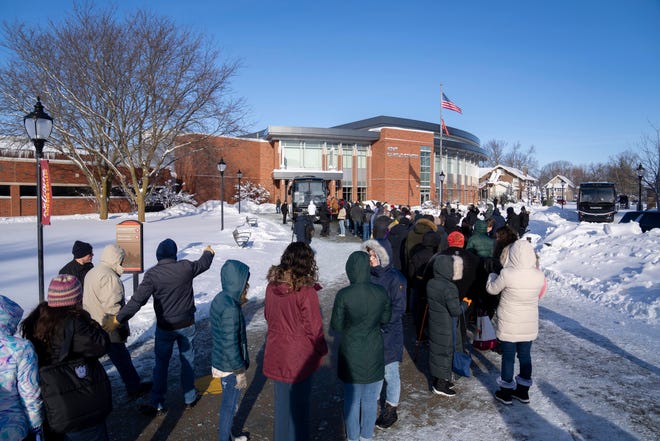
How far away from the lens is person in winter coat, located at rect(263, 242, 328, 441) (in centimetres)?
327

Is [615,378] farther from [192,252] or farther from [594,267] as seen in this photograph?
[192,252]

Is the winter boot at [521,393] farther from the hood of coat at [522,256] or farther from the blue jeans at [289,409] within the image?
the blue jeans at [289,409]

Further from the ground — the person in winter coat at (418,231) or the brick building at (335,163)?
the brick building at (335,163)

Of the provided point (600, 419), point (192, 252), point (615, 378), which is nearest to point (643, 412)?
point (600, 419)

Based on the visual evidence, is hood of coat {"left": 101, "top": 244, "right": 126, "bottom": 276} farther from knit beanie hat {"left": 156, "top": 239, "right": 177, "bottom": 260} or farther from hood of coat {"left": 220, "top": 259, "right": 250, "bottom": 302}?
hood of coat {"left": 220, "top": 259, "right": 250, "bottom": 302}

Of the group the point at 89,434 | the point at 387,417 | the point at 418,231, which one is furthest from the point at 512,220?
the point at 89,434

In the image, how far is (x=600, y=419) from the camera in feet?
13.7

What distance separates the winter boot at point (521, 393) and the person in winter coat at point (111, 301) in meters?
4.33

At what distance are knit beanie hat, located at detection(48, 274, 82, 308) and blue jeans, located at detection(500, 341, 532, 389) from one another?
4223 millimetres

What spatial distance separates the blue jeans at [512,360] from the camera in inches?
177

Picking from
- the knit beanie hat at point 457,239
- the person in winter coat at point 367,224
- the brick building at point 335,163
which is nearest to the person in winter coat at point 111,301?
the knit beanie hat at point 457,239

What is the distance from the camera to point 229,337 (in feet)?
11.9

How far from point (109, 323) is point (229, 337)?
5.74ft

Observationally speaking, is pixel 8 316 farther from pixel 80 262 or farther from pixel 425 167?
pixel 425 167
